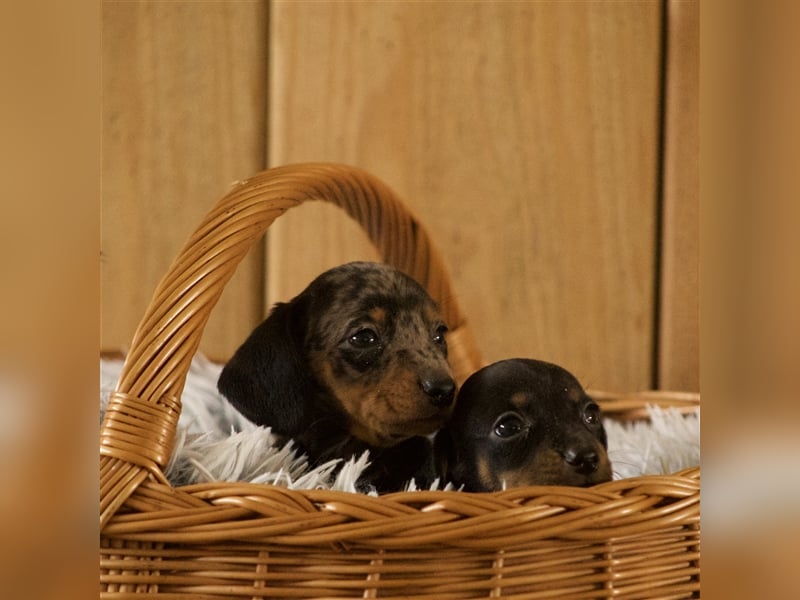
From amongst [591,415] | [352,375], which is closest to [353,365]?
[352,375]

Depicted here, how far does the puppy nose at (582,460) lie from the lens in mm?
737

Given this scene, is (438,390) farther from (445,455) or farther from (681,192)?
(681,192)

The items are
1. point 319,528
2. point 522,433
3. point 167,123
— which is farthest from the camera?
point 167,123

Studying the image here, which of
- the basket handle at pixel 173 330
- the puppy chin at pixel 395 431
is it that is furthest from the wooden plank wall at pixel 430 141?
the puppy chin at pixel 395 431

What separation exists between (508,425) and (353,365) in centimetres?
16

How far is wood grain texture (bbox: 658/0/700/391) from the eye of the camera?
4.46 ft

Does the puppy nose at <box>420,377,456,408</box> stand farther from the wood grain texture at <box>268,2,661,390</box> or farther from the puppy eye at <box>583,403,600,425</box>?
the wood grain texture at <box>268,2,661,390</box>

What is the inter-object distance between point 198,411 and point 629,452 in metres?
0.50

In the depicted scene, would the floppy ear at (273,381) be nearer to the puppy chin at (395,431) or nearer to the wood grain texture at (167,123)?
the puppy chin at (395,431)

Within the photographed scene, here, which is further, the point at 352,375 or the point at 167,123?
the point at 167,123

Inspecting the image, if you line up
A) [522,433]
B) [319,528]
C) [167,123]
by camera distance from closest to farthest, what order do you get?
[319,528] → [522,433] → [167,123]

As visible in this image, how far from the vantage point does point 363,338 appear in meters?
0.83

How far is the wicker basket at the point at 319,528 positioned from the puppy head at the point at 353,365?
0.12 meters
